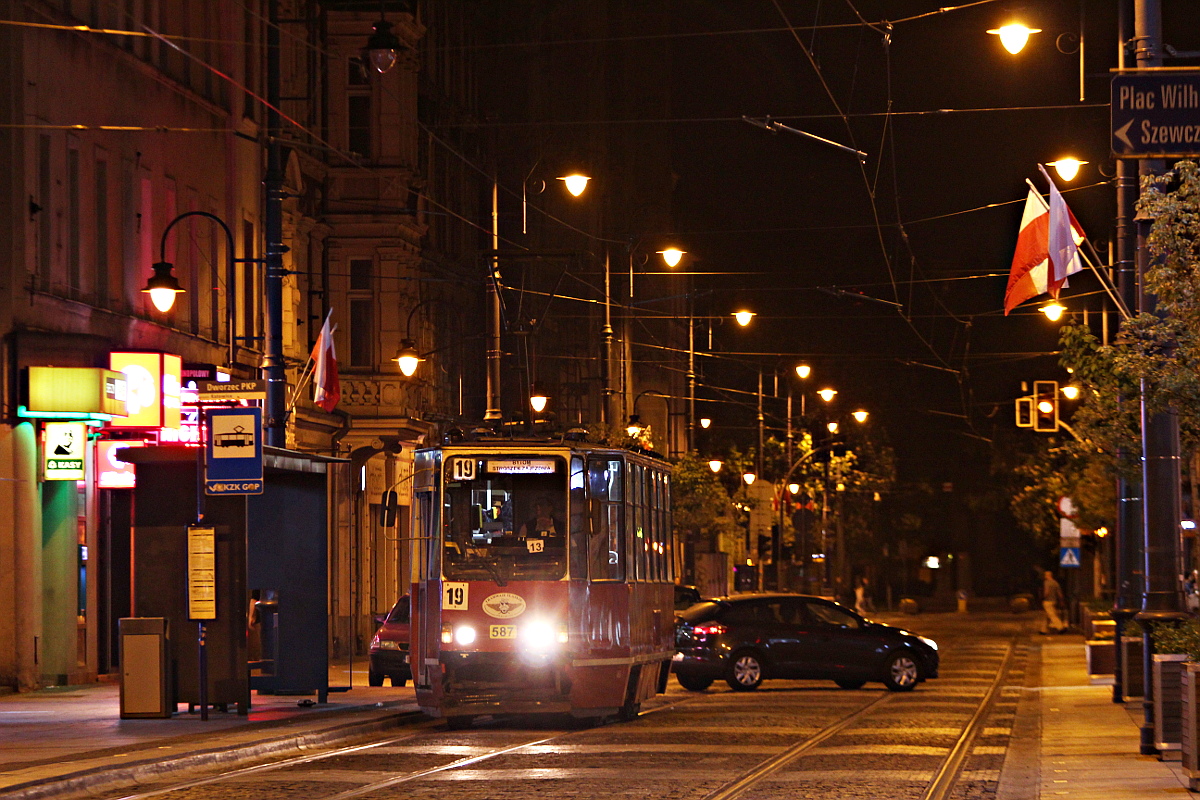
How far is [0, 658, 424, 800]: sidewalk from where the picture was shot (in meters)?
15.5

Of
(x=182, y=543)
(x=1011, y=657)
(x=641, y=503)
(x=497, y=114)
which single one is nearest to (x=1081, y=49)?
(x=641, y=503)

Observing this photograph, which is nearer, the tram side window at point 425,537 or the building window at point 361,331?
the tram side window at point 425,537

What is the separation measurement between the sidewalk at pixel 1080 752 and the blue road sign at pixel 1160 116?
4.71m

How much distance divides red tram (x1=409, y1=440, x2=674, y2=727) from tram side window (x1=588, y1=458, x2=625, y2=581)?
0.05 ft

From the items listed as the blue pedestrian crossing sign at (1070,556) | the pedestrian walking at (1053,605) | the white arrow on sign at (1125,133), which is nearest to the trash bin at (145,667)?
the white arrow on sign at (1125,133)

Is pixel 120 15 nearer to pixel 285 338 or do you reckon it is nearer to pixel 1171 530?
pixel 285 338

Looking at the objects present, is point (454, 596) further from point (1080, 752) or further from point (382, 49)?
point (382, 49)

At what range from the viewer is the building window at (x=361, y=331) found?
43.3 m

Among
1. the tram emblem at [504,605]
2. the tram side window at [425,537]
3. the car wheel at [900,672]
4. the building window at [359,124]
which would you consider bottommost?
the car wheel at [900,672]

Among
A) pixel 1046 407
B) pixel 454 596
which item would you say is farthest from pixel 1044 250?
pixel 1046 407

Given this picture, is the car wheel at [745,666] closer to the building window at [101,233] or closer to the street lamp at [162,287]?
the street lamp at [162,287]

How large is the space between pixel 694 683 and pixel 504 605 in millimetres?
10334

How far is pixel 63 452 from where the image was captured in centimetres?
2755

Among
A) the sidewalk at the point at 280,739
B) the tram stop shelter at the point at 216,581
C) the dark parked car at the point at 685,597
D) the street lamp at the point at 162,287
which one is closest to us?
the sidewalk at the point at 280,739
